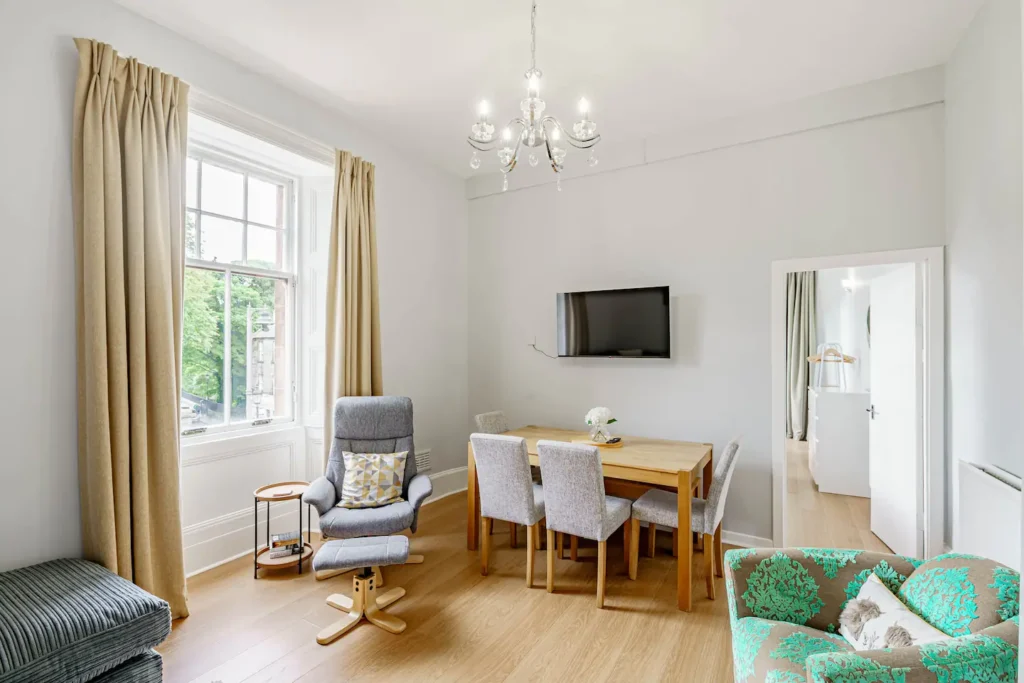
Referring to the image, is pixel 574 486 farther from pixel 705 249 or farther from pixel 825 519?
pixel 825 519

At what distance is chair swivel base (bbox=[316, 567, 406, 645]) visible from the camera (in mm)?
2328

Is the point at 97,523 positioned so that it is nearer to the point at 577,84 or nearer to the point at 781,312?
the point at 577,84

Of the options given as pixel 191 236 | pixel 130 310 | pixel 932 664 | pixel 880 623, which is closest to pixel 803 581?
pixel 880 623

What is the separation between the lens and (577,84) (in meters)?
3.09

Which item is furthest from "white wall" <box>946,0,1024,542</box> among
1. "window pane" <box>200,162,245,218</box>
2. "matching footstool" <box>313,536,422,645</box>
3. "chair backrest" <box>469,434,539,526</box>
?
"window pane" <box>200,162,245,218</box>

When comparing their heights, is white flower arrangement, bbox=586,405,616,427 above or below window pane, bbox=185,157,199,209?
below

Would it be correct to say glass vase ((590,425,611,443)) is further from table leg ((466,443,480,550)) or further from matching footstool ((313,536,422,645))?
matching footstool ((313,536,422,645))

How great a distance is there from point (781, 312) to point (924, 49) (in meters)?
1.63

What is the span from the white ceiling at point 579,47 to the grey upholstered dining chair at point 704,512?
2.27 meters

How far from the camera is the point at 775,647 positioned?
1529 mm

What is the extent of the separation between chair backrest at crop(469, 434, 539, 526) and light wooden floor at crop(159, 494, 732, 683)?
1.39ft

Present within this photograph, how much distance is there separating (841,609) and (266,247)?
3.89 metres

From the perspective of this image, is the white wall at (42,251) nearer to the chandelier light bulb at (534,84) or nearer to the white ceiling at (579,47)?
the white ceiling at (579,47)

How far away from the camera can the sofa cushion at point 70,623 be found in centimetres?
157
